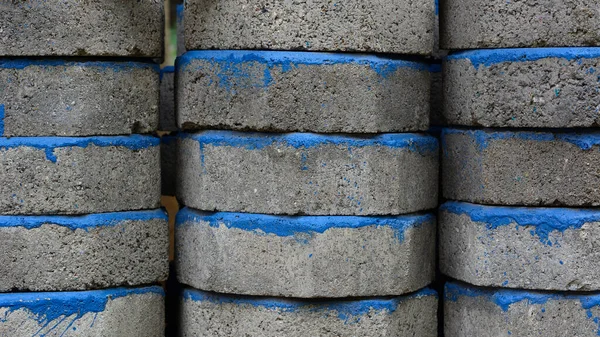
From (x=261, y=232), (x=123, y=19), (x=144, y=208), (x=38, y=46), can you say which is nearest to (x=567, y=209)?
(x=261, y=232)

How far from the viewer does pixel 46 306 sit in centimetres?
361

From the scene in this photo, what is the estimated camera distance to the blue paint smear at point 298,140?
3584 mm

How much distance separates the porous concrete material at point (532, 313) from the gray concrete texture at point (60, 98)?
1.86m

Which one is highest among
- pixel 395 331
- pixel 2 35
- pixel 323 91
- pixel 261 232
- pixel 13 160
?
pixel 2 35

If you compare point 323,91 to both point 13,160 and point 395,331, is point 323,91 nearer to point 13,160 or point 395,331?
point 395,331

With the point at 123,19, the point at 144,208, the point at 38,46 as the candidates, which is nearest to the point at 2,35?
the point at 38,46

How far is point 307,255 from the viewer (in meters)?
3.59

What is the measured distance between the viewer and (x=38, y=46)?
3607 mm

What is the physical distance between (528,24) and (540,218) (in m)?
0.85

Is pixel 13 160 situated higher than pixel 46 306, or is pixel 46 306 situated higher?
pixel 13 160

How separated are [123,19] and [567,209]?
216cm

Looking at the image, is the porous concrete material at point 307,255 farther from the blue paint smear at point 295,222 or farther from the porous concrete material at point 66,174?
the porous concrete material at point 66,174

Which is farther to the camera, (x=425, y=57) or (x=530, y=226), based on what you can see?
(x=425, y=57)

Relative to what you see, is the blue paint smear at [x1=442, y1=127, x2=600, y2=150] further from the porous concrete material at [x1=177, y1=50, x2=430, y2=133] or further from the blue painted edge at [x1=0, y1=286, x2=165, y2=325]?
the blue painted edge at [x1=0, y1=286, x2=165, y2=325]
